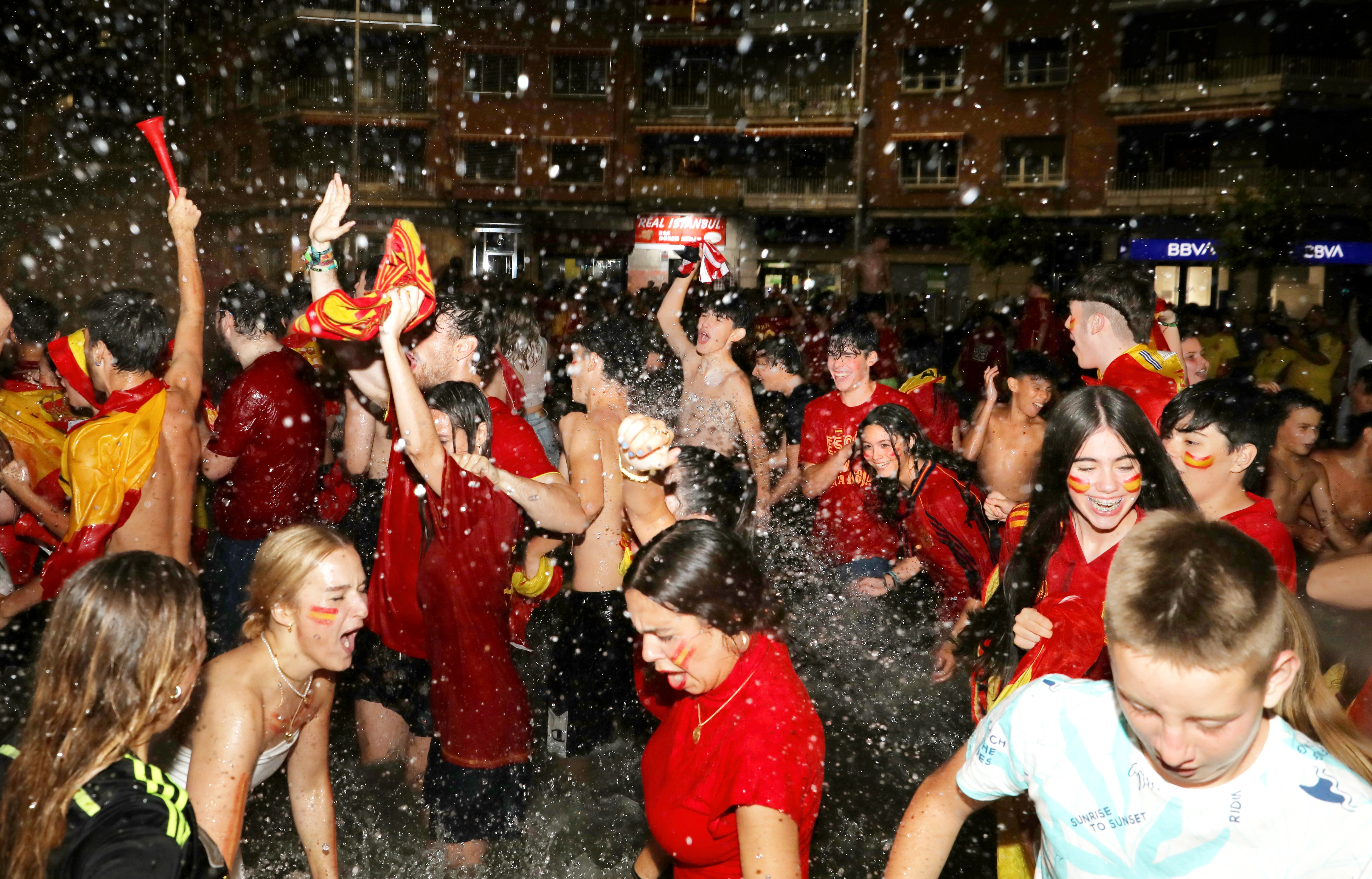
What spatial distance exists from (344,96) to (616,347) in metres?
37.0

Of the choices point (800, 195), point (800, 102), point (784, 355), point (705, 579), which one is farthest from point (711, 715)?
point (800, 102)

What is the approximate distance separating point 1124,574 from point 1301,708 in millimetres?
566

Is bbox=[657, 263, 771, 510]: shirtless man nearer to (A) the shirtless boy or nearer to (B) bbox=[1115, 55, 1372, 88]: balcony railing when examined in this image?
(A) the shirtless boy

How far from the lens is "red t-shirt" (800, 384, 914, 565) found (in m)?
5.39

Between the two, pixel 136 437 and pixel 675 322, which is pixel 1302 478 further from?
pixel 136 437

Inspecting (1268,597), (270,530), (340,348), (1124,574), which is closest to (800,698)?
(1124,574)

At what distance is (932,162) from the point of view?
111ft

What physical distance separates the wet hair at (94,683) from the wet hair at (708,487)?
171 cm

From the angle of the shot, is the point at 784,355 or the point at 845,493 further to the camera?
the point at 784,355

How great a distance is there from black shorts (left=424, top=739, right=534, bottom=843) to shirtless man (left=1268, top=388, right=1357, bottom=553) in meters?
3.82

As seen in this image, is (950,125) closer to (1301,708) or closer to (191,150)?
(191,150)

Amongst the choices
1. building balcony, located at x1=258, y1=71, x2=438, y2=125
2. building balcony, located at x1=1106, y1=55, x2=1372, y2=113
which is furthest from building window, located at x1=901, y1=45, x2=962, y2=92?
building balcony, located at x1=258, y1=71, x2=438, y2=125

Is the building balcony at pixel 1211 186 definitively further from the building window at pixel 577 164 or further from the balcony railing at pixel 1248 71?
the building window at pixel 577 164

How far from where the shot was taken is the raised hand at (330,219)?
3.90 m
